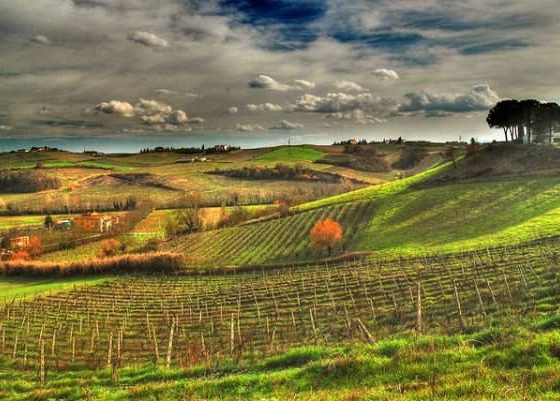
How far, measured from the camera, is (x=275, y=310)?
36688 mm

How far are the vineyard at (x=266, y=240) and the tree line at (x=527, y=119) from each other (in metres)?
42.8

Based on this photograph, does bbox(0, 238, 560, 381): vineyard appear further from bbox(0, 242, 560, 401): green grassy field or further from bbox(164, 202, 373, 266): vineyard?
bbox(164, 202, 373, 266): vineyard

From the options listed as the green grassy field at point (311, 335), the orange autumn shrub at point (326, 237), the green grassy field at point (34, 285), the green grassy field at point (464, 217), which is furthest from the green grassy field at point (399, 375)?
the orange autumn shrub at point (326, 237)

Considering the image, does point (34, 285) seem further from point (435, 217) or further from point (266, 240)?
point (435, 217)

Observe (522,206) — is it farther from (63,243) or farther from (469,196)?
(63,243)

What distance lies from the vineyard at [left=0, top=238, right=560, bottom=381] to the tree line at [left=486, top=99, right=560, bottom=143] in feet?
236

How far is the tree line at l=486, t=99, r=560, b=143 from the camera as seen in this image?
104750mm

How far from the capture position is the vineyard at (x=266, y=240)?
241 feet

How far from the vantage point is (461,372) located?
10.4m

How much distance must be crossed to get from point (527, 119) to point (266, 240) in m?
64.6

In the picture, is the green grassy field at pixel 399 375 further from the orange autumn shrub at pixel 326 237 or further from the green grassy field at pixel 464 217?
the orange autumn shrub at pixel 326 237

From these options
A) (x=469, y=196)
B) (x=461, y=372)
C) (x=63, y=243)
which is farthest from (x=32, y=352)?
(x=63, y=243)

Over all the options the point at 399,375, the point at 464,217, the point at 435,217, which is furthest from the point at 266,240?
the point at 399,375

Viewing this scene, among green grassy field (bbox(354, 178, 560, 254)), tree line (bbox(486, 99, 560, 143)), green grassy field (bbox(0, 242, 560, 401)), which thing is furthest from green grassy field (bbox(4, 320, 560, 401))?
tree line (bbox(486, 99, 560, 143))
